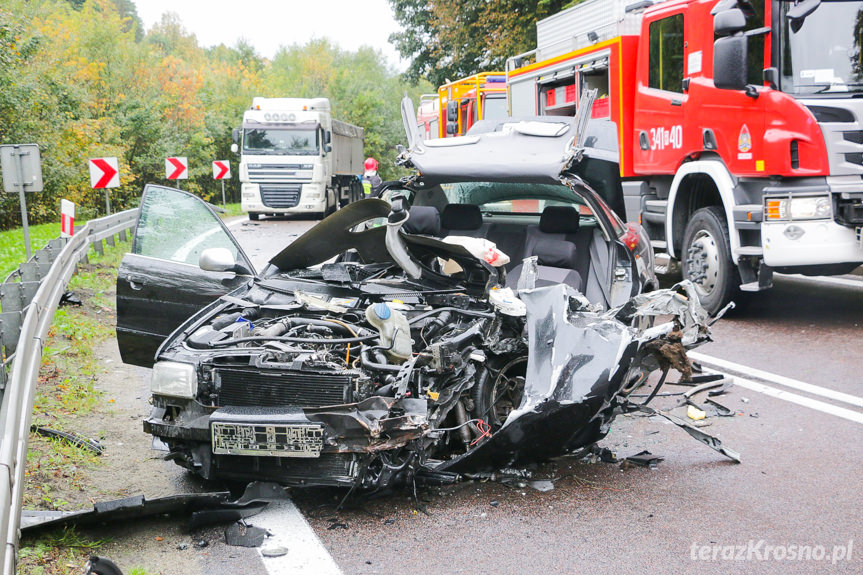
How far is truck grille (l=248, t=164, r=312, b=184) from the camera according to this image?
26.5m

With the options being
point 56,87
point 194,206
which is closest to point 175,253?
point 194,206

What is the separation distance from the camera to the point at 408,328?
14.8 feet

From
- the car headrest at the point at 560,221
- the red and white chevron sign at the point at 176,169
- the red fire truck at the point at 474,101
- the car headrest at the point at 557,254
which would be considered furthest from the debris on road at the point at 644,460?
the red and white chevron sign at the point at 176,169

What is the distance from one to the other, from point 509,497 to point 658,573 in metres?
1.04

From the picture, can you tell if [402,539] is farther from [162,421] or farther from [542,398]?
[162,421]

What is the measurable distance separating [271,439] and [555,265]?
104 inches

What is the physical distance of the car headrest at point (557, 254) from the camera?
5.95 m

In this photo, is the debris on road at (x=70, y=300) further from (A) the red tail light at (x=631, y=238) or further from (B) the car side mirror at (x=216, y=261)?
(A) the red tail light at (x=631, y=238)

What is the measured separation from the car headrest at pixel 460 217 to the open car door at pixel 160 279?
153 centimetres

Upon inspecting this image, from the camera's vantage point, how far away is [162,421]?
14.4 feet

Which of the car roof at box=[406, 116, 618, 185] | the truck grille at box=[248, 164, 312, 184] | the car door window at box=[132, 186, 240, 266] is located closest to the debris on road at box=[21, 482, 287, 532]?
the car door window at box=[132, 186, 240, 266]

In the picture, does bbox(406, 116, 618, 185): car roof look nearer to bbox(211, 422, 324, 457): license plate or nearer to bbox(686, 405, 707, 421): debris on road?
bbox(686, 405, 707, 421): debris on road

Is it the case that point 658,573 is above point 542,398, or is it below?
below

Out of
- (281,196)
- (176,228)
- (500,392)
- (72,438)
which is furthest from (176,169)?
(500,392)
